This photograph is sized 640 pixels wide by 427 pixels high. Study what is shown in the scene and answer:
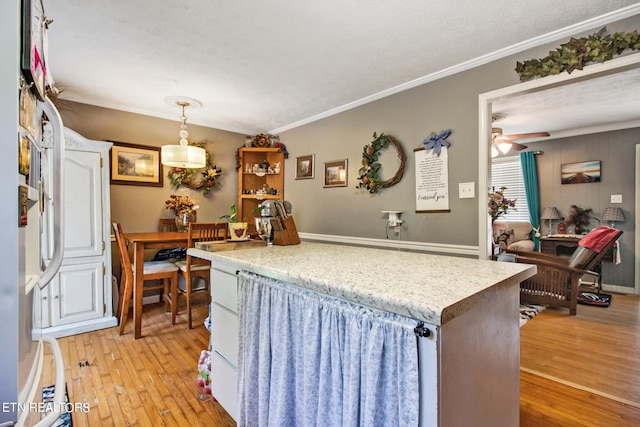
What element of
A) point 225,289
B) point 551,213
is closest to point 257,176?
point 225,289

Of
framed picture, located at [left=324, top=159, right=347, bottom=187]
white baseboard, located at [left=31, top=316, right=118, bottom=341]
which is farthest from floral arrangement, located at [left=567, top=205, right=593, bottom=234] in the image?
white baseboard, located at [left=31, top=316, right=118, bottom=341]

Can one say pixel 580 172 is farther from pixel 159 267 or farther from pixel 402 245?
pixel 159 267

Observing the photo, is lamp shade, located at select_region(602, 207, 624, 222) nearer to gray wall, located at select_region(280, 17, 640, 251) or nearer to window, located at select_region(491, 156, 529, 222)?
window, located at select_region(491, 156, 529, 222)

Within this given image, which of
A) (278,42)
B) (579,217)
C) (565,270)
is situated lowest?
(565,270)

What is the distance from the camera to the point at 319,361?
101cm

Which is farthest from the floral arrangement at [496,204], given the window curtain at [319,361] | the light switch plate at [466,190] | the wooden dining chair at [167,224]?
the wooden dining chair at [167,224]

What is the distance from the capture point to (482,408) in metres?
0.97

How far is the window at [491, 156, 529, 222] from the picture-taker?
5.40 m

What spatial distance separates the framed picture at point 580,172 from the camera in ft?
14.7

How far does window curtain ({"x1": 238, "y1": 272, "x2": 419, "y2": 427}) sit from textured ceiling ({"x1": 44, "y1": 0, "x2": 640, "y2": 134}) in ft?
5.30

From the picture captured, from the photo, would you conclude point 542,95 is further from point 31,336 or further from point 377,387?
point 31,336

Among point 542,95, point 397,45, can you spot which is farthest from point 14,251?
point 542,95

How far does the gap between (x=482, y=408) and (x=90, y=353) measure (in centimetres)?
279

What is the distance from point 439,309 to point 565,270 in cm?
353
